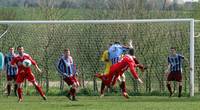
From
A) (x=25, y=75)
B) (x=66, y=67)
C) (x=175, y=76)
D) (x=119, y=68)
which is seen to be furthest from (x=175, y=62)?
(x=25, y=75)

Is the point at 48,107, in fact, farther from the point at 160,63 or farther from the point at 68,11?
the point at 68,11

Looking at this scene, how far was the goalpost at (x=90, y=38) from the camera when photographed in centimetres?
2717

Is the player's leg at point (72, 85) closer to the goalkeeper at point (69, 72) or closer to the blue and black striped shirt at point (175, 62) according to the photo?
the goalkeeper at point (69, 72)

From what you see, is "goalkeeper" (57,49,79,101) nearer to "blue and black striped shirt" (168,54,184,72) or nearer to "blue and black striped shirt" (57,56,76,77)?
"blue and black striped shirt" (57,56,76,77)

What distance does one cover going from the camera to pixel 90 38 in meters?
28.2

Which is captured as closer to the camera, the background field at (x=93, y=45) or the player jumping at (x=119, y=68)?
the player jumping at (x=119, y=68)

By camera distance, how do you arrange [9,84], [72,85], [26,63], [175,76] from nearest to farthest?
[26,63], [72,85], [175,76], [9,84]

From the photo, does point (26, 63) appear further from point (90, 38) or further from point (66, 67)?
point (90, 38)

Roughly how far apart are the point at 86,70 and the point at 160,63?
3220 millimetres

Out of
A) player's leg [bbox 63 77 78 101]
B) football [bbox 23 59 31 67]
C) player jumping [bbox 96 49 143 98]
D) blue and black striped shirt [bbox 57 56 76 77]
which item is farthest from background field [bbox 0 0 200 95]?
football [bbox 23 59 31 67]

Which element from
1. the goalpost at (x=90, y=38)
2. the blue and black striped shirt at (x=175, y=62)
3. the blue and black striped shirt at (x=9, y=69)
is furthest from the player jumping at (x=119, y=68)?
the blue and black striped shirt at (x=9, y=69)

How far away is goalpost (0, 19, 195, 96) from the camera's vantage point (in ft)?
89.1

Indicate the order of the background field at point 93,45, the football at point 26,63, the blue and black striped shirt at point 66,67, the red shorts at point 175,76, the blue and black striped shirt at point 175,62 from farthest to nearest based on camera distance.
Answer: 1. the background field at point 93,45
2. the red shorts at point 175,76
3. the blue and black striped shirt at point 175,62
4. the blue and black striped shirt at point 66,67
5. the football at point 26,63

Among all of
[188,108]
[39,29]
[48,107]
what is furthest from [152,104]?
[39,29]
